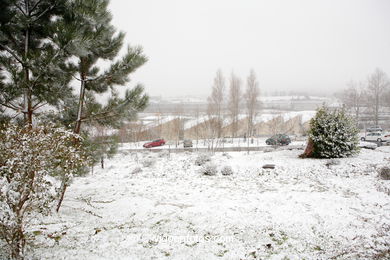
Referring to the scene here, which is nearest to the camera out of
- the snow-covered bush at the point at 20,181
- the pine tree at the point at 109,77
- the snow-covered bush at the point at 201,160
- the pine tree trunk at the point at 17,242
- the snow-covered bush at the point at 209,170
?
the snow-covered bush at the point at 20,181

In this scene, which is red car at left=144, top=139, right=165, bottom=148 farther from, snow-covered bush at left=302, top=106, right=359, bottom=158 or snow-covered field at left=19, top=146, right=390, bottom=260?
snow-covered bush at left=302, top=106, right=359, bottom=158

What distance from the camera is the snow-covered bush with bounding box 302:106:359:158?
389 inches

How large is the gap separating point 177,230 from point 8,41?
18.7ft

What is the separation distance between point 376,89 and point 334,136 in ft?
88.8

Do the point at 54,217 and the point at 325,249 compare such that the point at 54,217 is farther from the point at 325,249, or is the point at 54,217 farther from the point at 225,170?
the point at 225,170

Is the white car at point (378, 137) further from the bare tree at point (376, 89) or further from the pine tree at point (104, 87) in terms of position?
the pine tree at point (104, 87)

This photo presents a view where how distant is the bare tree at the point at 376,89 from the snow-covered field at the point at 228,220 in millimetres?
28265

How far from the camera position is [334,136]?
9.84 metres

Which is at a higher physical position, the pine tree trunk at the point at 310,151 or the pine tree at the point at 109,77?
the pine tree at the point at 109,77

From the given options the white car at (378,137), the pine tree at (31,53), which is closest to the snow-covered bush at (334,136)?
the pine tree at (31,53)

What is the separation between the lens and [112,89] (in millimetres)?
5875

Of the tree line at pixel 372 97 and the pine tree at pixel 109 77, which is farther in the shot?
the tree line at pixel 372 97

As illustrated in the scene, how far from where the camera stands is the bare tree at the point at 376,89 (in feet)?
90.7

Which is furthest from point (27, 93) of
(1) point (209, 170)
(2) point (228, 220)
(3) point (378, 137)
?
(3) point (378, 137)
